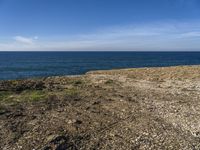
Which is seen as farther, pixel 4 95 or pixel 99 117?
pixel 4 95

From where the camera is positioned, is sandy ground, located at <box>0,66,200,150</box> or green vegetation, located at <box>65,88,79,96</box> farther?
green vegetation, located at <box>65,88,79,96</box>

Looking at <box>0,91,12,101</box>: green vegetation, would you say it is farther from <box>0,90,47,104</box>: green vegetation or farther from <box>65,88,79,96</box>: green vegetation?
<box>65,88,79,96</box>: green vegetation

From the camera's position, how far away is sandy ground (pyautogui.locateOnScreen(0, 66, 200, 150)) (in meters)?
14.1

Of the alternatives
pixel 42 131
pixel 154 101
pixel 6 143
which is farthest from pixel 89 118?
pixel 154 101

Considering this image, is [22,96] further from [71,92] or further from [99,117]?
[99,117]

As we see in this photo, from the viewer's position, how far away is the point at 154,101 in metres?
22.9

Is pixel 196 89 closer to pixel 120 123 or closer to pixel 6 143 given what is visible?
pixel 120 123

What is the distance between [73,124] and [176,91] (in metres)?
13.8

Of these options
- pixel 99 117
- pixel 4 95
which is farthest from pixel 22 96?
pixel 99 117

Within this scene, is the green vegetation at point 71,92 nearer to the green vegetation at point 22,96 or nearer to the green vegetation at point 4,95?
the green vegetation at point 22,96

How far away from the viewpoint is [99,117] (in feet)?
59.1

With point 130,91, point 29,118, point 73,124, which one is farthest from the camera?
point 130,91

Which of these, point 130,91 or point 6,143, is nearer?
point 6,143

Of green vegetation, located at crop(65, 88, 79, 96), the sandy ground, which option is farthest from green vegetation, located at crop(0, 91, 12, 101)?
green vegetation, located at crop(65, 88, 79, 96)
